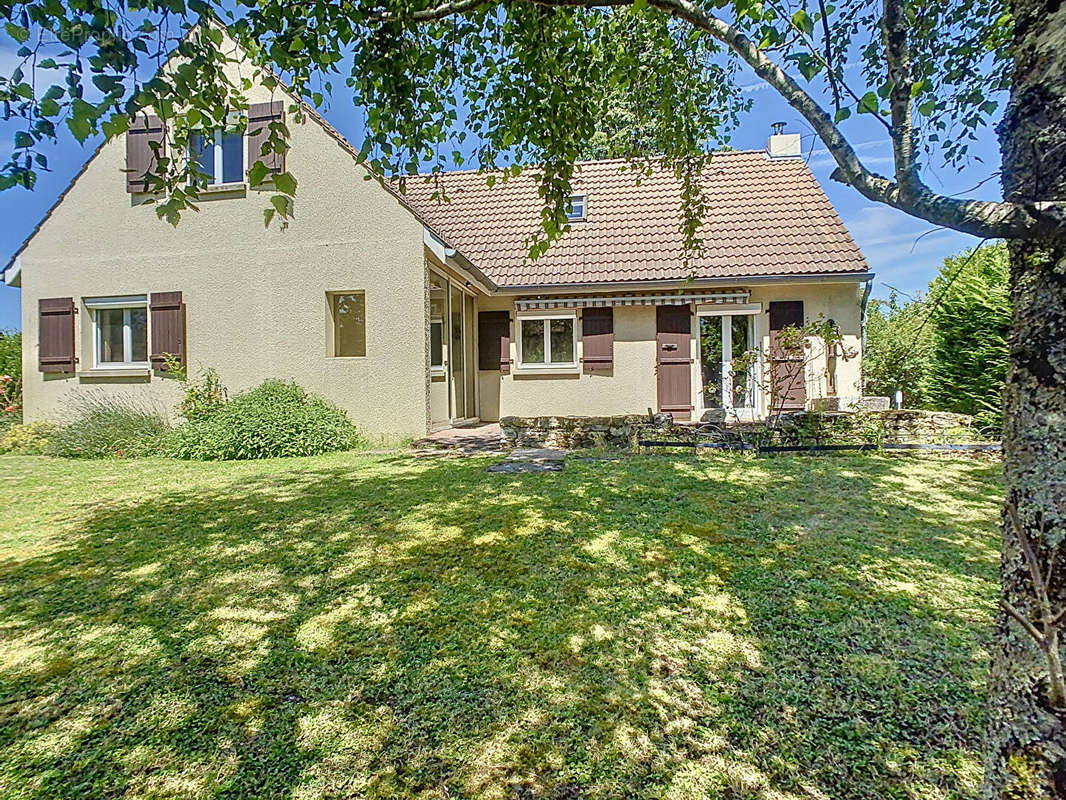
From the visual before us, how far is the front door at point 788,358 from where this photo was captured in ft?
38.5

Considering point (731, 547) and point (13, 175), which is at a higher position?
point (13, 175)

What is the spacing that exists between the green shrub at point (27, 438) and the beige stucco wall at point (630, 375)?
936 cm

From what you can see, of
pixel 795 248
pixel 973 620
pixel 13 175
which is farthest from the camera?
pixel 795 248

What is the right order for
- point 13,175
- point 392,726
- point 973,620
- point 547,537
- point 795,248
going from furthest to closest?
point 795,248 < point 547,537 < point 973,620 < point 392,726 < point 13,175

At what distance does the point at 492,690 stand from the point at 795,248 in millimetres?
12863

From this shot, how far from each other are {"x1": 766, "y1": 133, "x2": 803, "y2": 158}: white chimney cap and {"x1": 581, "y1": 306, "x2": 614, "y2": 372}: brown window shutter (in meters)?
7.76

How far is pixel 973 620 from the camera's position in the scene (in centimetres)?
319

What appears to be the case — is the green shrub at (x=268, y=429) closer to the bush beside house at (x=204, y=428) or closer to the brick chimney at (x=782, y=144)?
the bush beside house at (x=204, y=428)

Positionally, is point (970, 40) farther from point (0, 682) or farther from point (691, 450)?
point (0, 682)

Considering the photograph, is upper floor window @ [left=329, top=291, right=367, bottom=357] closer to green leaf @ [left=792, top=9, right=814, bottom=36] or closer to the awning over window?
the awning over window

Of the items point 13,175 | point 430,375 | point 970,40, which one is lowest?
point 430,375

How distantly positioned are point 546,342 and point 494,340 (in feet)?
4.35

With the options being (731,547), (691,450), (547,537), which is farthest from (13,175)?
(691,450)

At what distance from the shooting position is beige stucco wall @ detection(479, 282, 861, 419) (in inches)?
476
